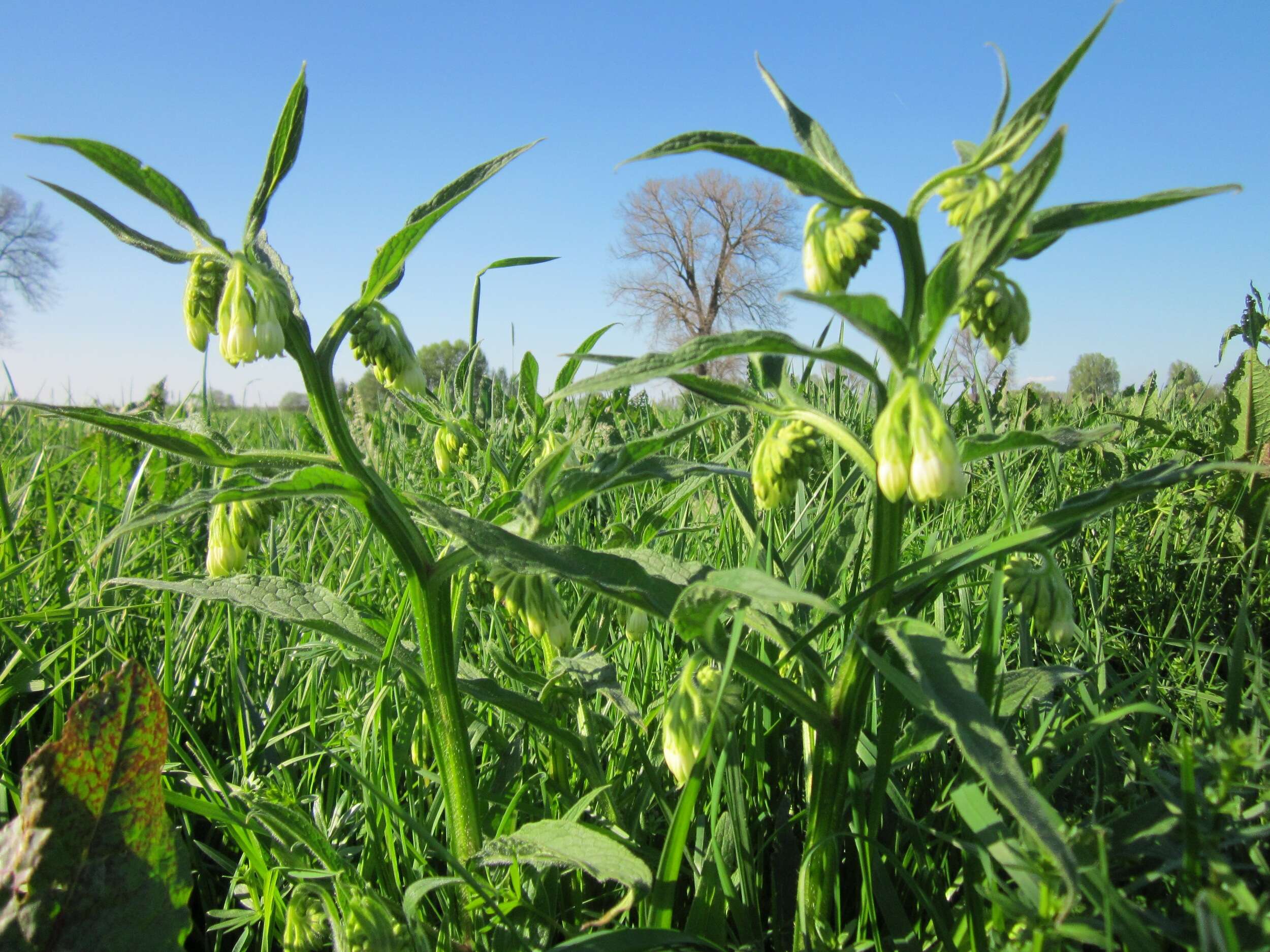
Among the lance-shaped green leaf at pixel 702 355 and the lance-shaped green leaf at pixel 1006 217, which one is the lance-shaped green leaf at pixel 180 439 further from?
the lance-shaped green leaf at pixel 1006 217

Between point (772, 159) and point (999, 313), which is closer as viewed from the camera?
point (772, 159)

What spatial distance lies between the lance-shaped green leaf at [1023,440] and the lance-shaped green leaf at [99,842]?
1097 millimetres

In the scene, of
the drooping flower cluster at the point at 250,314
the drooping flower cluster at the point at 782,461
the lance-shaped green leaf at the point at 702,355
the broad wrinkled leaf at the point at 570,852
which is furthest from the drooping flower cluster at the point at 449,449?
the lance-shaped green leaf at the point at 702,355

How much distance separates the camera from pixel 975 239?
882mm

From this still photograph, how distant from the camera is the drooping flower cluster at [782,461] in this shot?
49.8 inches

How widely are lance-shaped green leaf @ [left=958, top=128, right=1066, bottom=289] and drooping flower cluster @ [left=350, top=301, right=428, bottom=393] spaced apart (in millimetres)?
1105

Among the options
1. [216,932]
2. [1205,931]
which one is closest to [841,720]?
[1205,931]

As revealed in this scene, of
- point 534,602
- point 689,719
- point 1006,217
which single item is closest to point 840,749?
point 689,719

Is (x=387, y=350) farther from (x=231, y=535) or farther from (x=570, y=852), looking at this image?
(x=570, y=852)

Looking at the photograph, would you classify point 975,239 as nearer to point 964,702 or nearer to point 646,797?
point 964,702

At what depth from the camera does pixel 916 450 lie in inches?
37.0

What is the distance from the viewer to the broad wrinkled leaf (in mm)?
1057

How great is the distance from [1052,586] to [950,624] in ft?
2.98

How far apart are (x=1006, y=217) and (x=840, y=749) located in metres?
0.69
